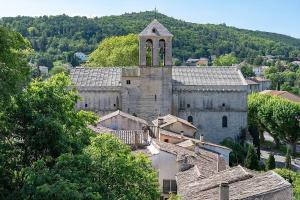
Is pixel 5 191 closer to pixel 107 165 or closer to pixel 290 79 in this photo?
pixel 107 165

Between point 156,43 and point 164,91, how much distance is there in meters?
4.75

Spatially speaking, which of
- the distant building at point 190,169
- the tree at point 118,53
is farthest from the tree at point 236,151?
the tree at point 118,53

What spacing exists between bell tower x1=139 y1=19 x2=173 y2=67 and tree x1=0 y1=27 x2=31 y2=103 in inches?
1537

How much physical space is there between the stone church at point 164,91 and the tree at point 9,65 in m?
39.2

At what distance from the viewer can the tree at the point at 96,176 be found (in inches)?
693

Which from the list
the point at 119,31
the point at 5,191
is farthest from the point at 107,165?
the point at 119,31

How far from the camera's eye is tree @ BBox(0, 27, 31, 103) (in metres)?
19.2

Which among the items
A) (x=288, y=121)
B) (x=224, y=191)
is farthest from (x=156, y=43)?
(x=224, y=191)

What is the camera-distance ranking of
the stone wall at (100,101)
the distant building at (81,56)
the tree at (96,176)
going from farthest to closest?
the distant building at (81,56) → the stone wall at (100,101) → the tree at (96,176)

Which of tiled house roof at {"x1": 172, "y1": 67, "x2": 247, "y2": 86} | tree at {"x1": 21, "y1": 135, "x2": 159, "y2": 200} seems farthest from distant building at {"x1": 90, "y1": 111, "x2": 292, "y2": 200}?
tiled house roof at {"x1": 172, "y1": 67, "x2": 247, "y2": 86}

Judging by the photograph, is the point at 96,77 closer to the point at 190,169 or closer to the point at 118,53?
the point at 118,53

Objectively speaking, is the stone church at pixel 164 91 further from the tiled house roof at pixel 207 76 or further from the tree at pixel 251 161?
the tree at pixel 251 161

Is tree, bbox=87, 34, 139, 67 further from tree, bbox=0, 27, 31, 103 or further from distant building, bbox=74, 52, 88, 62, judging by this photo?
distant building, bbox=74, 52, 88, 62

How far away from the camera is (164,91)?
6056 cm
